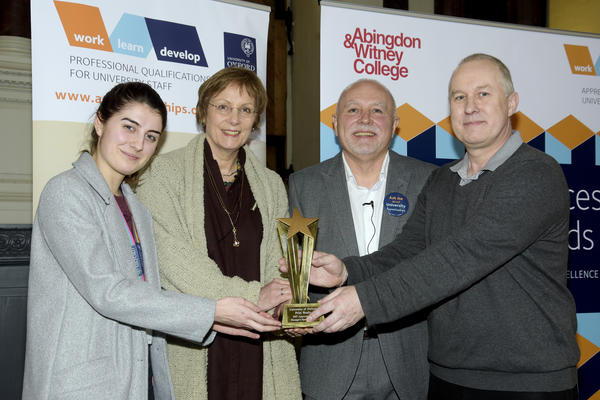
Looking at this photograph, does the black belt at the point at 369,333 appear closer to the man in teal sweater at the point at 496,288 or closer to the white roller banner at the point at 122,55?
the man in teal sweater at the point at 496,288

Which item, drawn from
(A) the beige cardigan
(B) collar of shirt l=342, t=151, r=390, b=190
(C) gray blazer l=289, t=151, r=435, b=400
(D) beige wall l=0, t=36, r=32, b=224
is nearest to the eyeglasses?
(A) the beige cardigan

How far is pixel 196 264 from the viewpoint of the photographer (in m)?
2.16

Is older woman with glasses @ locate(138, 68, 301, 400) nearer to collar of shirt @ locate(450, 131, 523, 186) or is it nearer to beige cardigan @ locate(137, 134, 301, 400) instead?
beige cardigan @ locate(137, 134, 301, 400)

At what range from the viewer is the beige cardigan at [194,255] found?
85.0 inches

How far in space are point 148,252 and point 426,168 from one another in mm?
1523

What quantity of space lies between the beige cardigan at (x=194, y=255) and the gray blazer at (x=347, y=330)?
12 centimetres

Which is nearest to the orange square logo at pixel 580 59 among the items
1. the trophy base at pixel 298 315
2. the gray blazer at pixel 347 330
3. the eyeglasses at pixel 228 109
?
the gray blazer at pixel 347 330

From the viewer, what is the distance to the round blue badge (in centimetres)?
255

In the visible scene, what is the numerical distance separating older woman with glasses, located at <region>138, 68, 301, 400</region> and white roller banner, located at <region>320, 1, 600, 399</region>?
1.10 m

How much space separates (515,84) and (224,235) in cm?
284

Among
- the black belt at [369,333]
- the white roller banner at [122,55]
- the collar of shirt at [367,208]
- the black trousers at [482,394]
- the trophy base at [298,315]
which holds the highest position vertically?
the white roller banner at [122,55]

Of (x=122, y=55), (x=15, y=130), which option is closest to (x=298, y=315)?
(x=122, y=55)

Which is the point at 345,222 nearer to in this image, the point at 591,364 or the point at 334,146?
the point at 334,146

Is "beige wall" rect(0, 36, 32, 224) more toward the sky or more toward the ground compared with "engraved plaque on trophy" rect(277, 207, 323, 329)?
more toward the sky
